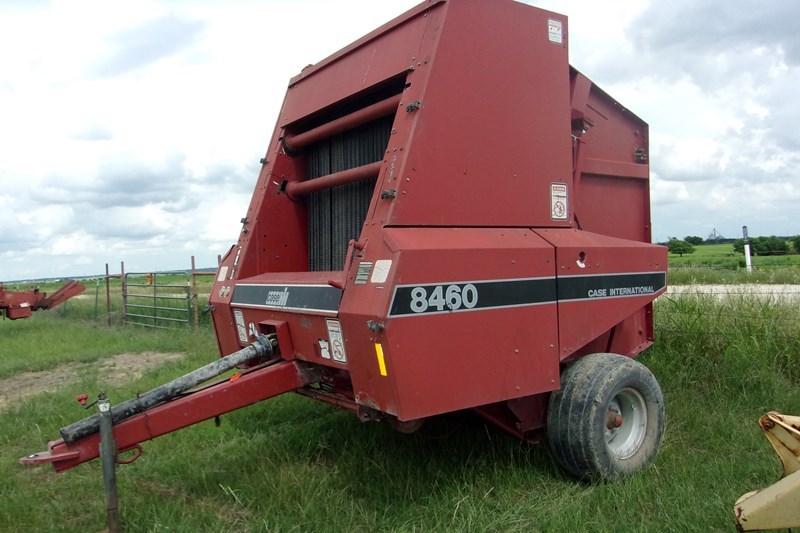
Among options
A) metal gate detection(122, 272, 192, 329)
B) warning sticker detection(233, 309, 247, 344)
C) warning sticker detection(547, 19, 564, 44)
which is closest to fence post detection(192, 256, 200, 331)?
metal gate detection(122, 272, 192, 329)

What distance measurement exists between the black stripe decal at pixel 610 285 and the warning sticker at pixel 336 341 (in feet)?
4.05

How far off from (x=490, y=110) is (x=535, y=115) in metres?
0.37

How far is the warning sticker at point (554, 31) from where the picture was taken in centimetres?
413

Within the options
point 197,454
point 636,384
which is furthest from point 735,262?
point 197,454

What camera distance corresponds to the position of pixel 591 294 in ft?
13.0

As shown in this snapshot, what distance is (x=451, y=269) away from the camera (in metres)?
3.28

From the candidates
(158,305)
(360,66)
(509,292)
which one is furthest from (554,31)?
(158,305)

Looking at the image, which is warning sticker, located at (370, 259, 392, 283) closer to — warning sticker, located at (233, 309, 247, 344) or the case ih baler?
the case ih baler

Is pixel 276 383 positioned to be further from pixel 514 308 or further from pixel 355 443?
pixel 514 308

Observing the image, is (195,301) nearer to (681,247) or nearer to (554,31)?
(554,31)

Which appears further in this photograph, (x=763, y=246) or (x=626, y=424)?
(x=763, y=246)

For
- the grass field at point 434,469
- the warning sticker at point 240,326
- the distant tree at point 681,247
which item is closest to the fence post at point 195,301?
the grass field at point 434,469

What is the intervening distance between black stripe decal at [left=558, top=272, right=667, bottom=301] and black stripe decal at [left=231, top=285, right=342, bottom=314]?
1.27 m

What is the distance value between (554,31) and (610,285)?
1.59 metres
